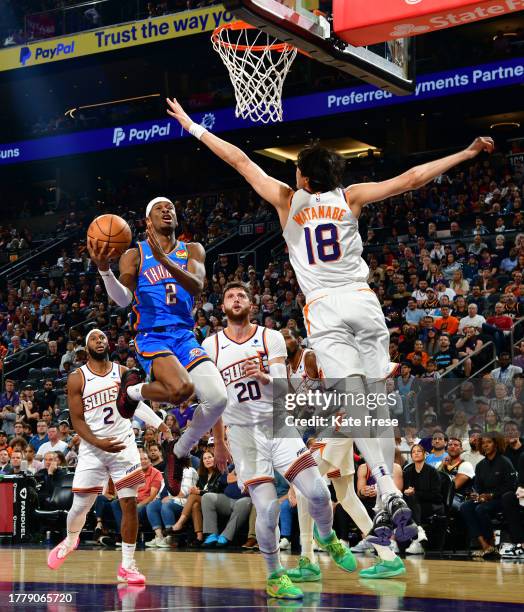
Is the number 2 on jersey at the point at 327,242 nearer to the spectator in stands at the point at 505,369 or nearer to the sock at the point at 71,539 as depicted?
the sock at the point at 71,539

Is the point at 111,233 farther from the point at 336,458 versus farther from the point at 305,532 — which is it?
the point at 305,532

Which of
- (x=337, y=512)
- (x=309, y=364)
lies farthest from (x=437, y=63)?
(x=309, y=364)

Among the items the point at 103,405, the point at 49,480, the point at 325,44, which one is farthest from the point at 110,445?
the point at 49,480

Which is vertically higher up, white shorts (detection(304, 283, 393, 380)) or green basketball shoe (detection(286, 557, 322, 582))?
white shorts (detection(304, 283, 393, 380))

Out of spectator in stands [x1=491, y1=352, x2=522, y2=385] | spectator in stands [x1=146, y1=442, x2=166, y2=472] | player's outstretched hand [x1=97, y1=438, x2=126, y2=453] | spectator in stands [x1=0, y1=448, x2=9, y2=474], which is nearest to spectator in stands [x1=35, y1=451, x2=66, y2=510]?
spectator in stands [x1=0, y1=448, x2=9, y2=474]

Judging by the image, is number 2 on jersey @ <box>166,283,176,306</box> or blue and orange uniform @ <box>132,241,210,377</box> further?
number 2 on jersey @ <box>166,283,176,306</box>

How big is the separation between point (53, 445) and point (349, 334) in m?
10.5

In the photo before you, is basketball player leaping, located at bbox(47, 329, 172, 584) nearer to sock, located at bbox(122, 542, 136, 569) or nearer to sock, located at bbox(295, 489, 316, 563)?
sock, located at bbox(122, 542, 136, 569)

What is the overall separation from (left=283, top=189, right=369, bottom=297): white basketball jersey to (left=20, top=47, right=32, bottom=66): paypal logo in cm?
2233

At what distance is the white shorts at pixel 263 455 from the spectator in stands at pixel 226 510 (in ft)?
16.7

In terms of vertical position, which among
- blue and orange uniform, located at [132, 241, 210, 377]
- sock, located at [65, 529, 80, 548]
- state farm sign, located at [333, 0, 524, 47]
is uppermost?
state farm sign, located at [333, 0, 524, 47]

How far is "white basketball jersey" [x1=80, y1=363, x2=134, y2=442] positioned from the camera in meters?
9.66

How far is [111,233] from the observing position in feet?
25.9

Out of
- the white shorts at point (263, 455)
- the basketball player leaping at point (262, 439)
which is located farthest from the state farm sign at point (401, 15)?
the white shorts at point (263, 455)
